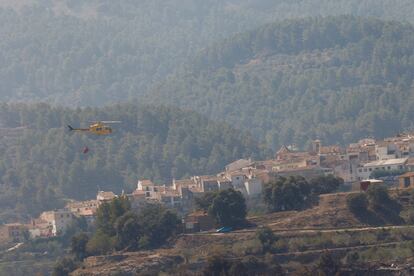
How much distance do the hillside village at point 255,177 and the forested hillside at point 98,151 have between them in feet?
50.1

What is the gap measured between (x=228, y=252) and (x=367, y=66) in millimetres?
121103

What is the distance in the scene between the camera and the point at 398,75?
624 feet

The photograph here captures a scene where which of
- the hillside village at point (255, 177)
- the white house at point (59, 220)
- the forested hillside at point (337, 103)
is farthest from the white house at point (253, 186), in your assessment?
the forested hillside at point (337, 103)

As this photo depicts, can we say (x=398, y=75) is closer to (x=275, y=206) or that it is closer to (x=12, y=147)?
(x=12, y=147)

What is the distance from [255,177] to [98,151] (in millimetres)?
39347

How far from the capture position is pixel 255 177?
367 feet

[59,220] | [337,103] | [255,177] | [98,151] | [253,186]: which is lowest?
[59,220]

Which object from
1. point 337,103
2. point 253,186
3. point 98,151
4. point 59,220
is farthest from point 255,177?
point 337,103

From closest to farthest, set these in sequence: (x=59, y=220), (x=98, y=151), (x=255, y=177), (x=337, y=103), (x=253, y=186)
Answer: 1. (x=253, y=186)
2. (x=255, y=177)
3. (x=59, y=220)
4. (x=98, y=151)
5. (x=337, y=103)

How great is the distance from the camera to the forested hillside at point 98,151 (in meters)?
139

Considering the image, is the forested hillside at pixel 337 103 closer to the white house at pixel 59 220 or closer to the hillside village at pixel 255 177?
the hillside village at pixel 255 177

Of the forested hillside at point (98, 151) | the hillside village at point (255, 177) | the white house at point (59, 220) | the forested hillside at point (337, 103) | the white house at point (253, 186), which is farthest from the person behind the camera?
the forested hillside at point (337, 103)

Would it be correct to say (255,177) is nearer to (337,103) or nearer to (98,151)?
(98,151)

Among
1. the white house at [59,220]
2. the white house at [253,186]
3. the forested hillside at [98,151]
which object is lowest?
the white house at [59,220]
